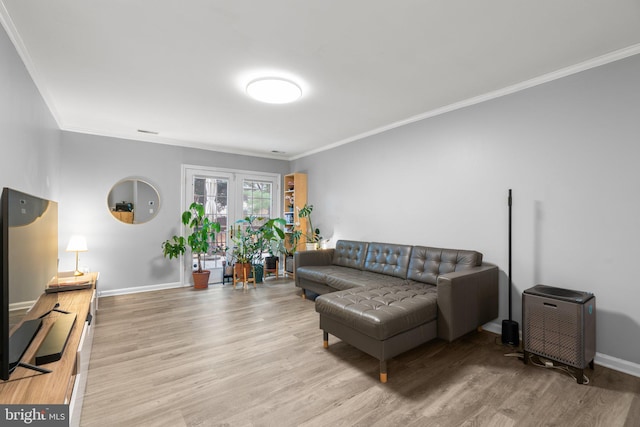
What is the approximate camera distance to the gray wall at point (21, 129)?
73.0 inches

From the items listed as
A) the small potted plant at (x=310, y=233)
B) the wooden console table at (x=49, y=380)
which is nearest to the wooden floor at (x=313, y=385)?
the wooden console table at (x=49, y=380)

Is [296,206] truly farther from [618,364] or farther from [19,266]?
[618,364]

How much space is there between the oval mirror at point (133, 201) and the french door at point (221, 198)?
1.73ft

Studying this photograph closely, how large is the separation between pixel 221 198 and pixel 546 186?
4930mm

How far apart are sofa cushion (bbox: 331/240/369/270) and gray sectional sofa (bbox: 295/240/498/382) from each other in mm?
413

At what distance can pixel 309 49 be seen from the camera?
226cm

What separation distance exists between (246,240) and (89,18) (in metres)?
3.90

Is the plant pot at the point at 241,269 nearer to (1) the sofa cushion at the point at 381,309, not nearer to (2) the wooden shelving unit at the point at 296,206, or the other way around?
(2) the wooden shelving unit at the point at 296,206

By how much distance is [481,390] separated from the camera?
2059 millimetres

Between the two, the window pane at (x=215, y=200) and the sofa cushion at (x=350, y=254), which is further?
the window pane at (x=215, y=200)

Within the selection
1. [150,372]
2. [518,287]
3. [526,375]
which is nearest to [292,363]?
[150,372]

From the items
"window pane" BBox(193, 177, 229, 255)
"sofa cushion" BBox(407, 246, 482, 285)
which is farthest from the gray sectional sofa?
"window pane" BBox(193, 177, 229, 255)

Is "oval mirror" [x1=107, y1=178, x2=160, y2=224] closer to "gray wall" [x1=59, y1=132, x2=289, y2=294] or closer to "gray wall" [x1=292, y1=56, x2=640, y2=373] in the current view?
"gray wall" [x1=59, y1=132, x2=289, y2=294]

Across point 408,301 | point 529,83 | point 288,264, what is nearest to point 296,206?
point 288,264
